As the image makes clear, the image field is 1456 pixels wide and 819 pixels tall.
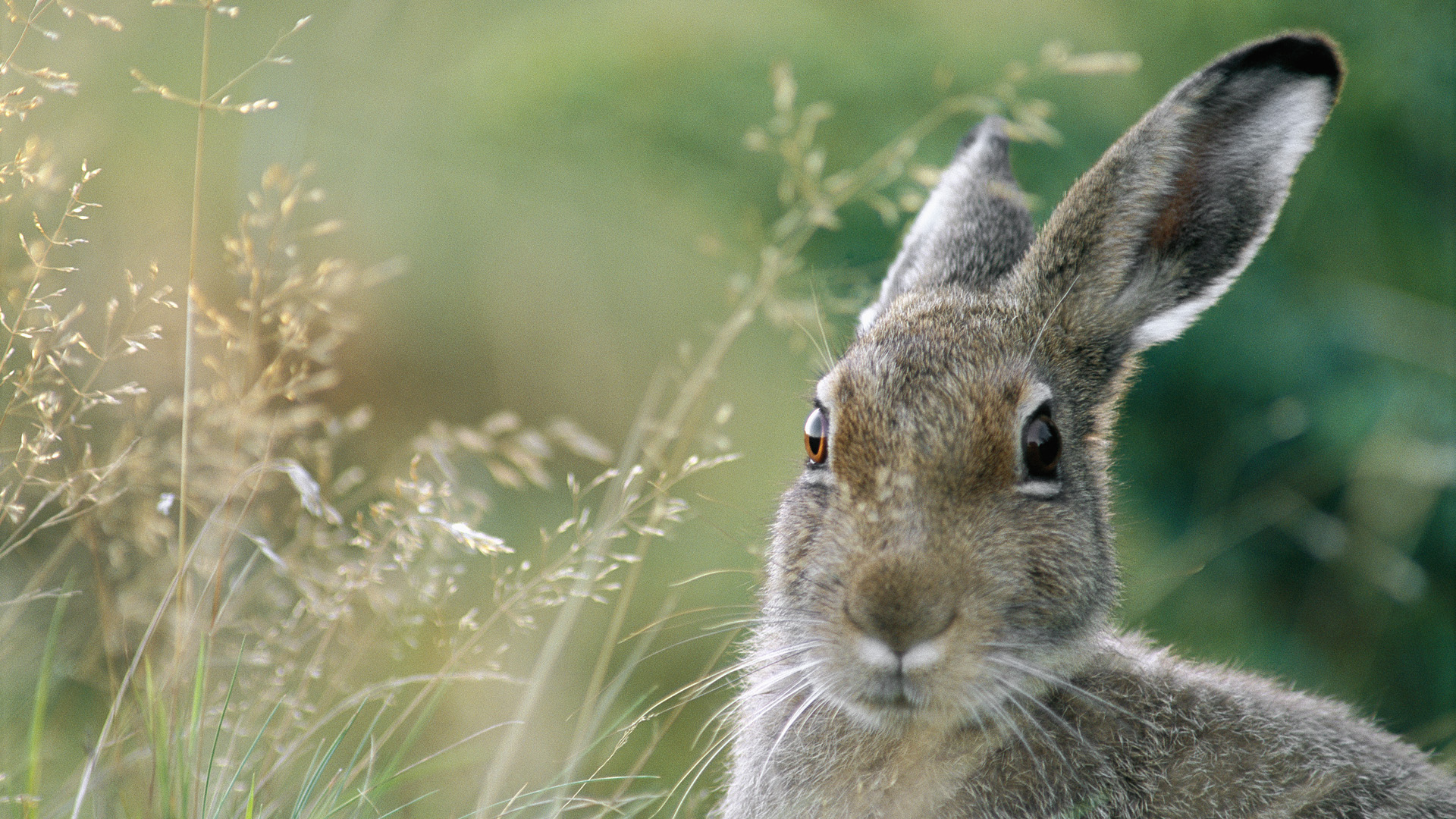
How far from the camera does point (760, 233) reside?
5.05m

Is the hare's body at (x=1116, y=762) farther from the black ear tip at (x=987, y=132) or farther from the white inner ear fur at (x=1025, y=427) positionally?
the black ear tip at (x=987, y=132)

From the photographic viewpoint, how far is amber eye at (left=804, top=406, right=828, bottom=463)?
3.07 metres

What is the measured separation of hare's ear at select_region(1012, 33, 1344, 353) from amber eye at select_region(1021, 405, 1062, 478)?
0.31 meters

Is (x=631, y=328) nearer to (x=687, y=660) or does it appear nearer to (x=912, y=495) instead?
(x=687, y=660)

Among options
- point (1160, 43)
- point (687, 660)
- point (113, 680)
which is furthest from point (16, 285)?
point (1160, 43)

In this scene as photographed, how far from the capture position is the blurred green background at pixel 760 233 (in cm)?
521

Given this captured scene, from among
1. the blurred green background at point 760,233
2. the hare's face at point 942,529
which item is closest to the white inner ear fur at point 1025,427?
the hare's face at point 942,529

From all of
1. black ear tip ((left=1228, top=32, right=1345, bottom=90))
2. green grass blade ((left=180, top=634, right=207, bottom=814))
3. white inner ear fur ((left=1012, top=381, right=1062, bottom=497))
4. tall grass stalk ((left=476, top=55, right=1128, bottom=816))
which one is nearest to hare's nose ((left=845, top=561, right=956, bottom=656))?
white inner ear fur ((left=1012, top=381, right=1062, bottom=497))

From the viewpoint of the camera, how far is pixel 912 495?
276 centimetres

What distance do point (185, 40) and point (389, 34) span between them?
934 mm

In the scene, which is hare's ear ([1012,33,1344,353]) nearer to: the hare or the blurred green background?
the hare

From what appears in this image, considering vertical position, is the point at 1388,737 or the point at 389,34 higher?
the point at 389,34

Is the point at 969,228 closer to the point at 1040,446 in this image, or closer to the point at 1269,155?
the point at 1269,155

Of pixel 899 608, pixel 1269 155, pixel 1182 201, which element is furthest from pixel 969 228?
pixel 899 608
